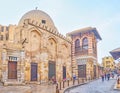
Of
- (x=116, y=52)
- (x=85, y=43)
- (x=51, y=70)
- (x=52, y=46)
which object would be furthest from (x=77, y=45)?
(x=116, y=52)

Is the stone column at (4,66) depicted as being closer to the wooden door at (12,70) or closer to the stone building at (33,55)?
the stone building at (33,55)

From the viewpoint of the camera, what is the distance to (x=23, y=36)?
875 inches

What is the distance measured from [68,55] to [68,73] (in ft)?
9.35

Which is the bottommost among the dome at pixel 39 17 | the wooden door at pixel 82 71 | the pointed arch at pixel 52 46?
the wooden door at pixel 82 71

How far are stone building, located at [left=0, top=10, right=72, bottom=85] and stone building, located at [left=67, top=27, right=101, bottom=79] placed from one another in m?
1.81

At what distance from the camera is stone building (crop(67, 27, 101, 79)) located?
29609mm

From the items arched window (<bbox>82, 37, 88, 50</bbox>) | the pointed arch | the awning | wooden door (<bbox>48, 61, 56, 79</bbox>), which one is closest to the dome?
the pointed arch

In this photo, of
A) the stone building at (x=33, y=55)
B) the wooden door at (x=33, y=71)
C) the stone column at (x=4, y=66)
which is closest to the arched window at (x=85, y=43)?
the stone building at (x=33, y=55)

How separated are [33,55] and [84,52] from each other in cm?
1024

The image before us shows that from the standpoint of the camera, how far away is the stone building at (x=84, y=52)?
97.1 ft

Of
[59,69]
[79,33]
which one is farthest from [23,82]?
[79,33]

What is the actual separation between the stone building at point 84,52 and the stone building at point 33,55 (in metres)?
1.81

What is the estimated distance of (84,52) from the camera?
30719 millimetres

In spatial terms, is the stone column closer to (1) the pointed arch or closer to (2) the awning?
(1) the pointed arch
